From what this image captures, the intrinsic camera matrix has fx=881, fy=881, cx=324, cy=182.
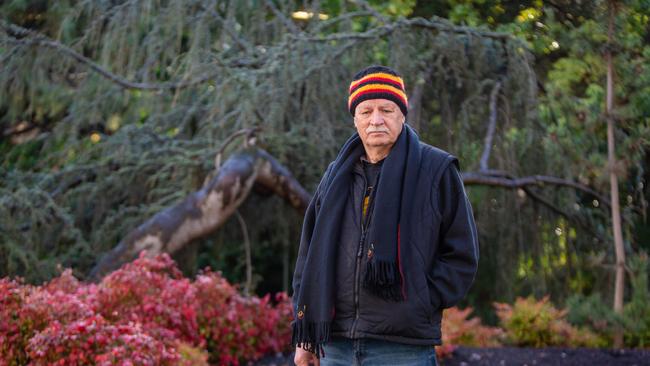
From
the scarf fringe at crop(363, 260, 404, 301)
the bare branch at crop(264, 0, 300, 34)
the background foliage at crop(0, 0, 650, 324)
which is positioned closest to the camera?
the scarf fringe at crop(363, 260, 404, 301)

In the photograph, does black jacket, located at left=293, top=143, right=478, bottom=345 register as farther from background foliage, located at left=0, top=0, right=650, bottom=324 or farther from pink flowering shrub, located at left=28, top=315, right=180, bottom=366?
background foliage, located at left=0, top=0, right=650, bottom=324

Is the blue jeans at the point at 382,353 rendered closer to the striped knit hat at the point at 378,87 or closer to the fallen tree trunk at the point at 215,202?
the striped knit hat at the point at 378,87

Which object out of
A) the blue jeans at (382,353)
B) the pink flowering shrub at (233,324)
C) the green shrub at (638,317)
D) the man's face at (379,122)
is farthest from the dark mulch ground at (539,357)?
the man's face at (379,122)

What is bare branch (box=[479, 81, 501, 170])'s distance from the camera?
292 inches

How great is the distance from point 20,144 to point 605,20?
5747mm

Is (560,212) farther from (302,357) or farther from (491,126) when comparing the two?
(302,357)

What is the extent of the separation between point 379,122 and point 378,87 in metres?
0.11

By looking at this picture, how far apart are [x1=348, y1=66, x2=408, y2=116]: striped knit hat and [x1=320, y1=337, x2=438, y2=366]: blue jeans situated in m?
0.68

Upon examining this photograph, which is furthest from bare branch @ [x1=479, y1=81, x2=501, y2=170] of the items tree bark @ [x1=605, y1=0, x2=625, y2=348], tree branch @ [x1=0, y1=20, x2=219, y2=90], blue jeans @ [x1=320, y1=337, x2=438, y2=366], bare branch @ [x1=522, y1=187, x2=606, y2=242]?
blue jeans @ [x1=320, y1=337, x2=438, y2=366]

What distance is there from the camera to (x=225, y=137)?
24.8 ft

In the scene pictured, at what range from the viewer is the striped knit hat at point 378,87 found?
2.55m

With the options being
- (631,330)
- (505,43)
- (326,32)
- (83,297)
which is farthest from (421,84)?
(83,297)

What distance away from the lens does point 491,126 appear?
24.4ft

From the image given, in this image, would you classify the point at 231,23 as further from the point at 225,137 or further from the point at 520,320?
the point at 520,320
